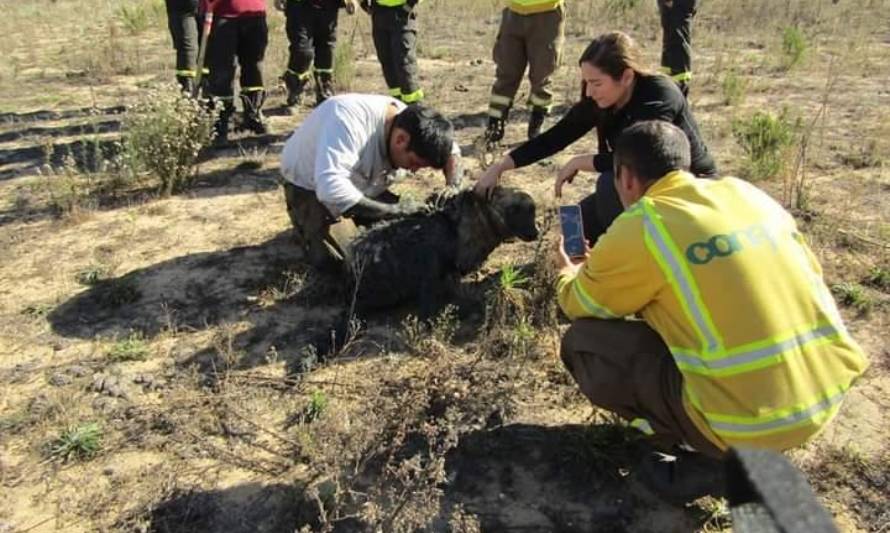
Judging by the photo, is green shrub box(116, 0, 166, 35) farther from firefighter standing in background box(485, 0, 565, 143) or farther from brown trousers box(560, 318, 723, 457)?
brown trousers box(560, 318, 723, 457)

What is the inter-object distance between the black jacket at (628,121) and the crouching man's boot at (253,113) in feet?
10.2

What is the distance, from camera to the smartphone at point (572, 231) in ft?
10.6

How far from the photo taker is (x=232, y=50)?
19.1ft

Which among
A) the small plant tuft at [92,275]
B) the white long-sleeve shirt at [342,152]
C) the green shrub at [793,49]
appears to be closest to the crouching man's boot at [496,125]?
the white long-sleeve shirt at [342,152]

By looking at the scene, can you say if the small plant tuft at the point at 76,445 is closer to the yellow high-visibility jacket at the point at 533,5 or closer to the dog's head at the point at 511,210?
the dog's head at the point at 511,210

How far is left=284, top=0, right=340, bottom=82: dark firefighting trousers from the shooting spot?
6332 millimetres

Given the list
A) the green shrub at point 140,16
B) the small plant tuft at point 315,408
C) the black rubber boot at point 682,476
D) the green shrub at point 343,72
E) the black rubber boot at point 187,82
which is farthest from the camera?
the green shrub at point 140,16

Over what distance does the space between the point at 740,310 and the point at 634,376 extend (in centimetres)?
53

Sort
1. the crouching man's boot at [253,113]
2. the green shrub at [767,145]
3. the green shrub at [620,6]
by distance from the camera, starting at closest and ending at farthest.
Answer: the green shrub at [767,145]
the crouching man's boot at [253,113]
the green shrub at [620,6]

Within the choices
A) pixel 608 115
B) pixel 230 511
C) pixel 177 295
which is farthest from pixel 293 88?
pixel 230 511

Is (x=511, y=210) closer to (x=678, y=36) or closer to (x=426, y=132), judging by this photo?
(x=426, y=132)

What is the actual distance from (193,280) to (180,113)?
151 cm

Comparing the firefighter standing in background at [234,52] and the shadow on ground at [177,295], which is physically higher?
the firefighter standing in background at [234,52]

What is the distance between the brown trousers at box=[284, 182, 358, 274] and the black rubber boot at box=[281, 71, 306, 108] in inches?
109
